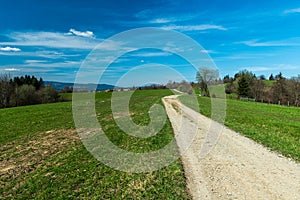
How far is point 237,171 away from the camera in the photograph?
7996mm

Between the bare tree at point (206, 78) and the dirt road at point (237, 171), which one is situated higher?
the bare tree at point (206, 78)

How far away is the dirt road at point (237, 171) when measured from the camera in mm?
6429

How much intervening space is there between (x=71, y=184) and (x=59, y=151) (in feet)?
15.0

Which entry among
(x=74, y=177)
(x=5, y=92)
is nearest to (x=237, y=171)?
(x=74, y=177)

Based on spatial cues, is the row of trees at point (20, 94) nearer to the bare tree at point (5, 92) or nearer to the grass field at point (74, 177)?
the bare tree at point (5, 92)

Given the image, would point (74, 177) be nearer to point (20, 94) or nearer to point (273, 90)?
point (20, 94)

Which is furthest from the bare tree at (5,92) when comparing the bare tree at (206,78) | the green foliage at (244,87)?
the green foliage at (244,87)

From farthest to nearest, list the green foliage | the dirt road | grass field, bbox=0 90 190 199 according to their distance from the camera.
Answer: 1. the green foliage
2. grass field, bbox=0 90 190 199
3. the dirt road

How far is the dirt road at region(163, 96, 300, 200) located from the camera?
21.1 ft

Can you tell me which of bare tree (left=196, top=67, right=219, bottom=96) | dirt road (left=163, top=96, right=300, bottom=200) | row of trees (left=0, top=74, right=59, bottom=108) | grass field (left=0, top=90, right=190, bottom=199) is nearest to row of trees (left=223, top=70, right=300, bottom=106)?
bare tree (left=196, top=67, right=219, bottom=96)

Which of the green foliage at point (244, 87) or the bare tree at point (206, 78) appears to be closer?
the bare tree at point (206, 78)

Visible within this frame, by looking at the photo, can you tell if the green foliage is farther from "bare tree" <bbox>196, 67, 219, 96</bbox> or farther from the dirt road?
the dirt road

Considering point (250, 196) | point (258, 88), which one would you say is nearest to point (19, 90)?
point (250, 196)

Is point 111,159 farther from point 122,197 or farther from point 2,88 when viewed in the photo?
point 2,88
